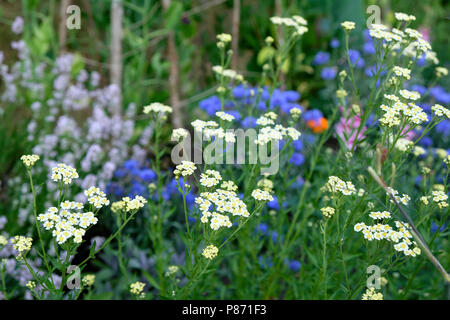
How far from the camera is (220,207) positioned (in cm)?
116

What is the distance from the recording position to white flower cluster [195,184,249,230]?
1137 millimetres

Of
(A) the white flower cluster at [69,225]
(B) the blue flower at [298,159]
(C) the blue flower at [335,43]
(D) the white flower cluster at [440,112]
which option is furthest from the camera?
(C) the blue flower at [335,43]

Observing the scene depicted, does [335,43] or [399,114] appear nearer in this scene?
[399,114]

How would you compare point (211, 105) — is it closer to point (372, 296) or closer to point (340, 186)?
point (340, 186)

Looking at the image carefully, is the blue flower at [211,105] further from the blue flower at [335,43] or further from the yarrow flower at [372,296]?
the yarrow flower at [372,296]

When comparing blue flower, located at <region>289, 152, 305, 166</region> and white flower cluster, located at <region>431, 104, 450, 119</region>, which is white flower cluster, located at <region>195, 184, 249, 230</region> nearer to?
white flower cluster, located at <region>431, 104, 450, 119</region>

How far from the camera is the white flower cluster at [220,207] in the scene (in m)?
1.14

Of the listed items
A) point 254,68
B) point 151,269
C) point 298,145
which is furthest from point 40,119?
point 254,68

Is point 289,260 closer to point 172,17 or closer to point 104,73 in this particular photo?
point 172,17

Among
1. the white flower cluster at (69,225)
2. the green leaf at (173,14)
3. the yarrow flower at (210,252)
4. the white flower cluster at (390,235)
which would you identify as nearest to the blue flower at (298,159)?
the green leaf at (173,14)

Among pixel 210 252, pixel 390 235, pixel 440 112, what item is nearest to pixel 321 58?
pixel 440 112

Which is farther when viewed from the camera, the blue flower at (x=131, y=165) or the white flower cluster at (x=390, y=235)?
the blue flower at (x=131, y=165)

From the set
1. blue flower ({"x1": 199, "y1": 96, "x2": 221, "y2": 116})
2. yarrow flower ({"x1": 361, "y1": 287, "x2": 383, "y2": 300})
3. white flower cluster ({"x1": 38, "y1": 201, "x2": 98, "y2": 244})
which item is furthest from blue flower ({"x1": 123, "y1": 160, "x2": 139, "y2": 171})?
yarrow flower ({"x1": 361, "y1": 287, "x2": 383, "y2": 300})

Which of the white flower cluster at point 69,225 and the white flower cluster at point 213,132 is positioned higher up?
the white flower cluster at point 213,132
